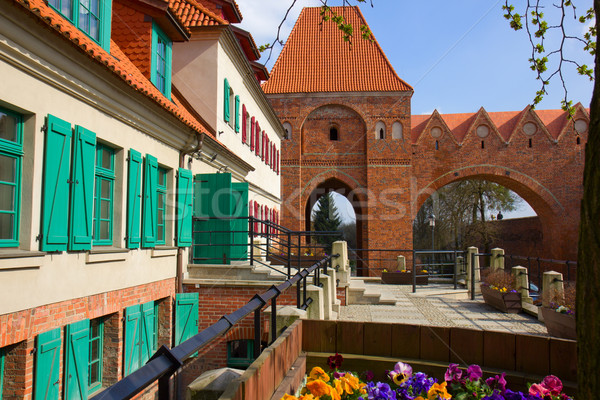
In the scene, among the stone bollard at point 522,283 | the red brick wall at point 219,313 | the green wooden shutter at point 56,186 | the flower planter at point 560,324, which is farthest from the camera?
the stone bollard at point 522,283

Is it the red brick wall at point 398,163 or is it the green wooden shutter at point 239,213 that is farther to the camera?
the red brick wall at point 398,163

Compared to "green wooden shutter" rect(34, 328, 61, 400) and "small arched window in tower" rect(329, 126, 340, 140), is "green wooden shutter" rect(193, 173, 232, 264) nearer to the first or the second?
"green wooden shutter" rect(34, 328, 61, 400)

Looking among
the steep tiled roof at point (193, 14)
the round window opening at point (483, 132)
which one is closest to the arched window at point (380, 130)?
the round window opening at point (483, 132)

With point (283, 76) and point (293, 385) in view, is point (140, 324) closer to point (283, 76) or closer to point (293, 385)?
point (293, 385)

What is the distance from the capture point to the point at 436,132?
28281 mm

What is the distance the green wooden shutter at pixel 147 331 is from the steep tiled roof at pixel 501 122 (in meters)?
22.5

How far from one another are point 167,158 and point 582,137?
26.5m

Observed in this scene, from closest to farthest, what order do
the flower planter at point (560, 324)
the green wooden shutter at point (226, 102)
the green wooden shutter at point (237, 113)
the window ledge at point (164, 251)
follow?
the flower planter at point (560, 324)
the window ledge at point (164, 251)
the green wooden shutter at point (226, 102)
the green wooden shutter at point (237, 113)

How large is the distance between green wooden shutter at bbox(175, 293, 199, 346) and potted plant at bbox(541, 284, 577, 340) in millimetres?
6328

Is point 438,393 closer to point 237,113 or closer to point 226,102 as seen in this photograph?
point 226,102

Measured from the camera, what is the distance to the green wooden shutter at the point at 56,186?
17.1 ft

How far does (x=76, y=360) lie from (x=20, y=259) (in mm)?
1549

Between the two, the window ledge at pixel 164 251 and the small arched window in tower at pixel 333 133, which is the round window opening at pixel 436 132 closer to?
the small arched window in tower at pixel 333 133

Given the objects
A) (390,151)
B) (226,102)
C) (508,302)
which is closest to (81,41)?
(226,102)
